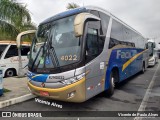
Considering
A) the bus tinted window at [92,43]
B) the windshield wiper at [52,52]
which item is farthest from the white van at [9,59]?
the bus tinted window at [92,43]

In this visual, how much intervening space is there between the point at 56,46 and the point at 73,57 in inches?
28.2

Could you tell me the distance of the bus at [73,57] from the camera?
495 cm

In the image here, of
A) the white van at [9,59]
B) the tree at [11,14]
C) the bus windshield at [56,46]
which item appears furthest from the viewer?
the white van at [9,59]

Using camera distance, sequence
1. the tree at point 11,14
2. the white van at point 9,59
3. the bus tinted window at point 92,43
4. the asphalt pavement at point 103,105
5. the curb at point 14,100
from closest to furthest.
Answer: the bus tinted window at point 92,43 < the asphalt pavement at point 103,105 < the curb at point 14,100 < the tree at point 11,14 < the white van at point 9,59

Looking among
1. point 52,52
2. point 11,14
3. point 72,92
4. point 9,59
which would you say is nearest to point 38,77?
point 52,52

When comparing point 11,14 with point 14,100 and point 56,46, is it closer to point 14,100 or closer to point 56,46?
point 14,100

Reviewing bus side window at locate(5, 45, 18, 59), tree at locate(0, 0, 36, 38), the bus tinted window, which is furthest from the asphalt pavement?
bus side window at locate(5, 45, 18, 59)

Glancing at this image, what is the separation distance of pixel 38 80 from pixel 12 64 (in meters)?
6.87

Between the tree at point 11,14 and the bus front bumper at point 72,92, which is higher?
the tree at point 11,14

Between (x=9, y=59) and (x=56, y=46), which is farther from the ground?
(x=56, y=46)

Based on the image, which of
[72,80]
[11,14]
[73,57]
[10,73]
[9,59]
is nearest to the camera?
[72,80]

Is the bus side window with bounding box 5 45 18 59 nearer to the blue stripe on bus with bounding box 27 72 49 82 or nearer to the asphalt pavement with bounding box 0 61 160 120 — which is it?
the asphalt pavement with bounding box 0 61 160 120

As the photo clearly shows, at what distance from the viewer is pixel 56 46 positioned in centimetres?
548

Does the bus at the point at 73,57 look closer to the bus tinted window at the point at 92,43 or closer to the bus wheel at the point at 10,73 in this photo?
the bus tinted window at the point at 92,43
